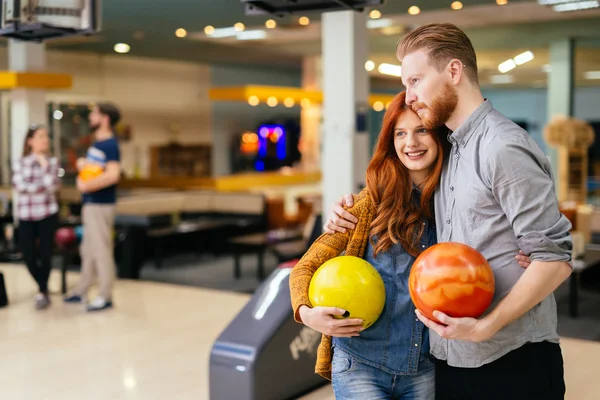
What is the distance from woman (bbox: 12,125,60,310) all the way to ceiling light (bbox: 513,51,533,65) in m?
10.3

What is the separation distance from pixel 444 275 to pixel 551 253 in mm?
235

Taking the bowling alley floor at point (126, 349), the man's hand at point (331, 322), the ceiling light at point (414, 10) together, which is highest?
the ceiling light at point (414, 10)

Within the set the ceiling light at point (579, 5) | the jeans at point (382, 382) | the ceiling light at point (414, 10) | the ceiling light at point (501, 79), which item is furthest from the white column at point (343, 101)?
the ceiling light at point (501, 79)

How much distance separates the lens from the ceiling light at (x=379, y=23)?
1050cm

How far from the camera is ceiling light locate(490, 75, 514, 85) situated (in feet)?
59.9

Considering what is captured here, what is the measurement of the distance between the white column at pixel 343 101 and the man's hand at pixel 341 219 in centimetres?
578

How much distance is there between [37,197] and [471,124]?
5.54 metres

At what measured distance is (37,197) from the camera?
21.6 feet

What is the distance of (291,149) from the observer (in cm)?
1930

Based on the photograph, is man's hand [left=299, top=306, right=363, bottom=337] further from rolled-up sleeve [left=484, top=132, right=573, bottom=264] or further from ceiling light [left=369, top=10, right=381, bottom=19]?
ceiling light [left=369, top=10, right=381, bottom=19]

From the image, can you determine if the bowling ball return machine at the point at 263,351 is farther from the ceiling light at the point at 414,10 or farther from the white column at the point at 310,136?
the white column at the point at 310,136

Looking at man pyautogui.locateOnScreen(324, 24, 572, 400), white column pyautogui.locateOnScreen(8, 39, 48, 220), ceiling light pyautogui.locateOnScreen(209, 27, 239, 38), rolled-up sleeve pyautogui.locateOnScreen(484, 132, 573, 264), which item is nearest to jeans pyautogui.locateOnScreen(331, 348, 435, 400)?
man pyautogui.locateOnScreen(324, 24, 572, 400)

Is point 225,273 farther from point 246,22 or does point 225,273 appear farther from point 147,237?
point 246,22

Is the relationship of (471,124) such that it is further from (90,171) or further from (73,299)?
(73,299)
